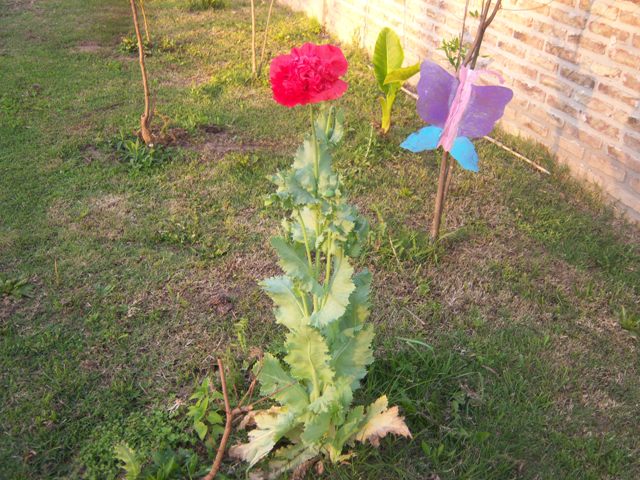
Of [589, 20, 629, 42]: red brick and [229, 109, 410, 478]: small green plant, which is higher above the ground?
[589, 20, 629, 42]: red brick

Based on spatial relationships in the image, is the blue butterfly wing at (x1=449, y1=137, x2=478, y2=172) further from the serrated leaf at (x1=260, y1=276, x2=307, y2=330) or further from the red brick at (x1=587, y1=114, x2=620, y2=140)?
the red brick at (x1=587, y1=114, x2=620, y2=140)

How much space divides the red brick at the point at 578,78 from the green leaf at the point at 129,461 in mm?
3067

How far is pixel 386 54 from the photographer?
393 centimetres

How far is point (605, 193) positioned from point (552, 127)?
1.94ft

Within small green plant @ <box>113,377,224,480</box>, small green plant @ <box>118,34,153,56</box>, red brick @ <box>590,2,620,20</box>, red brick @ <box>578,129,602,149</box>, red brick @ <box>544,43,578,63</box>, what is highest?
red brick @ <box>590,2,620,20</box>

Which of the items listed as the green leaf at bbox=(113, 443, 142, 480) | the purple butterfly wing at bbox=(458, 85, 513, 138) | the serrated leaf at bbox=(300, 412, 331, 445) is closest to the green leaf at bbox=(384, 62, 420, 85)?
the purple butterfly wing at bbox=(458, 85, 513, 138)

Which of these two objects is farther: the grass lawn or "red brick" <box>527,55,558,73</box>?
"red brick" <box>527,55,558,73</box>

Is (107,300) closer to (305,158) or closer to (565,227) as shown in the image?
(305,158)

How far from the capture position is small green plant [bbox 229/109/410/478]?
1591mm

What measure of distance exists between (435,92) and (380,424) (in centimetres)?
123

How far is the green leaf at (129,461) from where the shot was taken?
6.22 ft

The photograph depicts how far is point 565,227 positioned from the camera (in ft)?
10.4

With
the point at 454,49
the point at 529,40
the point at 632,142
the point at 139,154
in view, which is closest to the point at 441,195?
the point at 454,49

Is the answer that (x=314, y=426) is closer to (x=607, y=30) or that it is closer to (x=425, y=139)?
(x=425, y=139)
